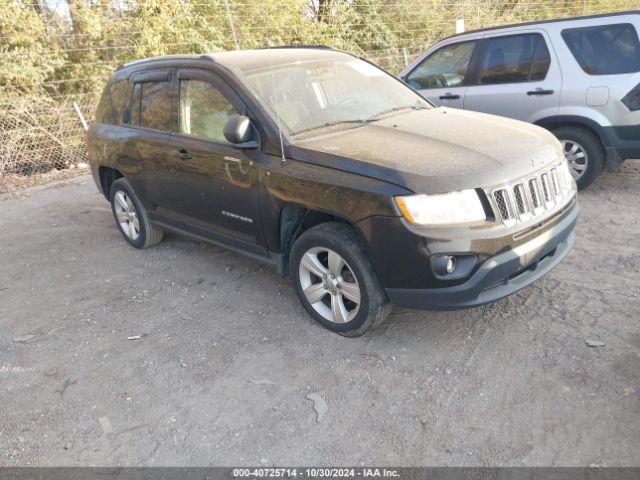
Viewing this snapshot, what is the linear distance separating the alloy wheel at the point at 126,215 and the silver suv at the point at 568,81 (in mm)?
3890

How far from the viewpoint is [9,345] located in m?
3.86

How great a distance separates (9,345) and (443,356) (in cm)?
318

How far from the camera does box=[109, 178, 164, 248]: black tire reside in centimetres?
509

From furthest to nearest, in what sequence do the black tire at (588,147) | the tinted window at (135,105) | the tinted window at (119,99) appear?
the black tire at (588,147), the tinted window at (119,99), the tinted window at (135,105)

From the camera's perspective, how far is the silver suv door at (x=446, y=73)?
20.1 ft

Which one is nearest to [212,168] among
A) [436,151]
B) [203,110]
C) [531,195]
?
[203,110]

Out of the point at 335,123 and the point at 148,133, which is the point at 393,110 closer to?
the point at 335,123

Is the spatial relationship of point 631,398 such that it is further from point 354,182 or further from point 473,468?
point 354,182

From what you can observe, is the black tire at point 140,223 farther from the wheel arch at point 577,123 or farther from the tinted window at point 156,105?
the wheel arch at point 577,123

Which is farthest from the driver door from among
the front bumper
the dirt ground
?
the front bumper

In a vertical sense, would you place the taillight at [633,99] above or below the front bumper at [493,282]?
above

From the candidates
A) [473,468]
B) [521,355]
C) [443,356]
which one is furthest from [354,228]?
[473,468]

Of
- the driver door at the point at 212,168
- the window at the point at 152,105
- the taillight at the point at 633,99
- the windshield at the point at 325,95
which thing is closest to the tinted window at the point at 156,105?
the window at the point at 152,105

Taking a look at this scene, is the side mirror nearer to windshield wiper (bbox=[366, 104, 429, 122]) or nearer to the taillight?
windshield wiper (bbox=[366, 104, 429, 122])
